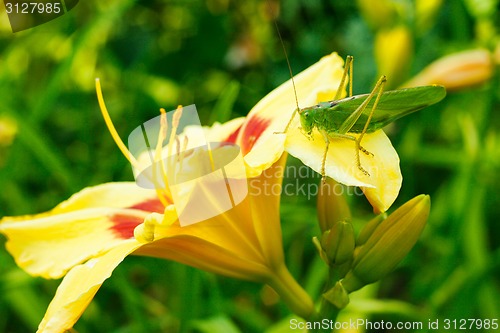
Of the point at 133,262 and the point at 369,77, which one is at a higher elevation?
the point at 369,77

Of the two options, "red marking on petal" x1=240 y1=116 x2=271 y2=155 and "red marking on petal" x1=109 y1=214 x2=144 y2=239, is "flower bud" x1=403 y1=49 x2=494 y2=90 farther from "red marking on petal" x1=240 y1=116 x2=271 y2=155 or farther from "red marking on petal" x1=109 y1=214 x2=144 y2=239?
"red marking on petal" x1=109 y1=214 x2=144 y2=239

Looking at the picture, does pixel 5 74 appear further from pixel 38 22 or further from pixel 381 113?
pixel 381 113

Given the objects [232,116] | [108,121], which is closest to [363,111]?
[108,121]

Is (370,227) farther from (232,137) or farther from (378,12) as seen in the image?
(378,12)

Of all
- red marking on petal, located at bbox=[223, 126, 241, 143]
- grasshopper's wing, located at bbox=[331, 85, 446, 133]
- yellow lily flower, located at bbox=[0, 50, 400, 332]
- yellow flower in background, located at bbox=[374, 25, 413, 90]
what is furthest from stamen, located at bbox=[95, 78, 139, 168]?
yellow flower in background, located at bbox=[374, 25, 413, 90]

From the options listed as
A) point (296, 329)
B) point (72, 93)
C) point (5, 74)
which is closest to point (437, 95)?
point (296, 329)

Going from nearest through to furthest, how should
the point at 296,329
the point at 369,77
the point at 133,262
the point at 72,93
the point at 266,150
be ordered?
the point at 266,150
the point at 296,329
the point at 133,262
the point at 369,77
the point at 72,93
